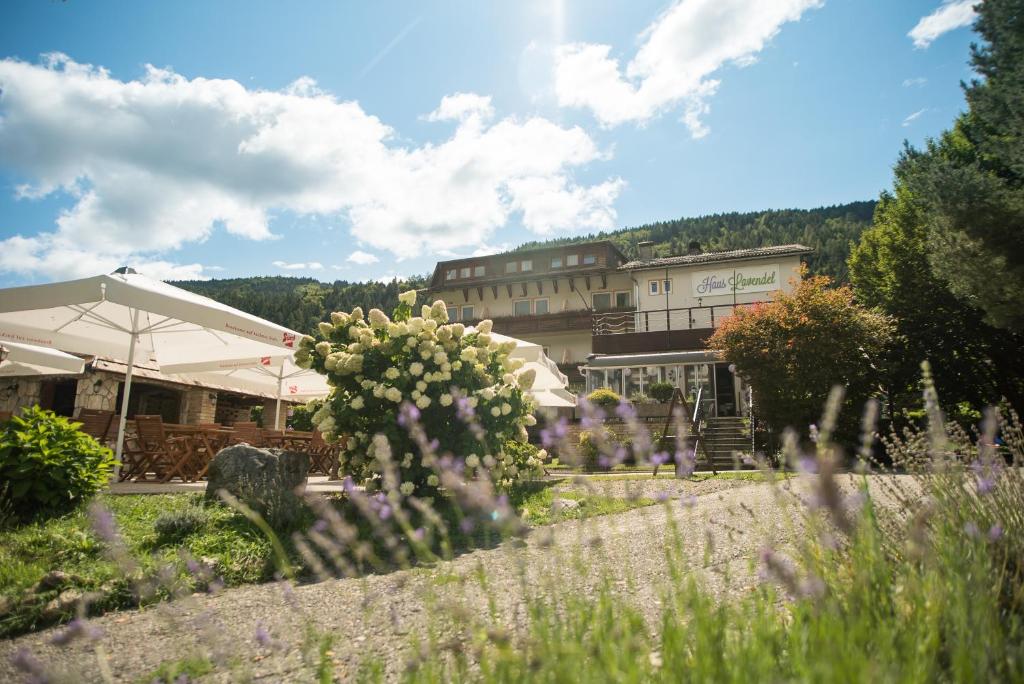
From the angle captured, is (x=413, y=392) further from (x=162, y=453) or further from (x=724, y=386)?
(x=724, y=386)

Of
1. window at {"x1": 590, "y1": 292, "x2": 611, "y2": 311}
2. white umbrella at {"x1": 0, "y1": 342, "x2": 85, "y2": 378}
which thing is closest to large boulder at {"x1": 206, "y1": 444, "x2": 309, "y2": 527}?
white umbrella at {"x1": 0, "y1": 342, "x2": 85, "y2": 378}

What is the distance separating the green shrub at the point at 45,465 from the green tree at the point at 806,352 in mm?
12672

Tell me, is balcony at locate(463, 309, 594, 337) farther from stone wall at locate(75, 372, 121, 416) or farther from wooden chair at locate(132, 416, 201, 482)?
wooden chair at locate(132, 416, 201, 482)

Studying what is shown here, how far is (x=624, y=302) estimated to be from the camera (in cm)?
3553

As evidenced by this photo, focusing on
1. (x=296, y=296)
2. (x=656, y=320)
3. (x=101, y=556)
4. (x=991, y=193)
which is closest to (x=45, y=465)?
(x=101, y=556)

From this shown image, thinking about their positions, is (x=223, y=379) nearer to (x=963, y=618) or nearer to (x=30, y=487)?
(x=30, y=487)

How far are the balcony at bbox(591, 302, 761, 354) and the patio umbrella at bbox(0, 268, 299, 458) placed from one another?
16.3 m

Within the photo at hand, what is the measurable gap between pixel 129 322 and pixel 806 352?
1310 centimetres

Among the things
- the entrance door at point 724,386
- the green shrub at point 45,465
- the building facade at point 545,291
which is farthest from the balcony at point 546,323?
the green shrub at point 45,465

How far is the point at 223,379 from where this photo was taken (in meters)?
12.0

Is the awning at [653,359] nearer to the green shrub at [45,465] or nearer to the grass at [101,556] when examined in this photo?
the grass at [101,556]

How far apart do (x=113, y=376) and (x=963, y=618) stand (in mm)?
18885

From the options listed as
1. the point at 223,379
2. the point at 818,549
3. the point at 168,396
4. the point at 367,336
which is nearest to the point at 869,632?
the point at 818,549

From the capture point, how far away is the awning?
21.5m
